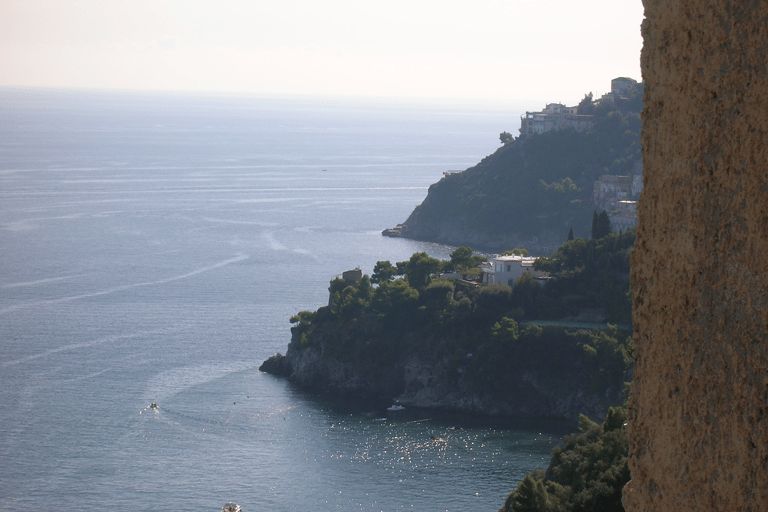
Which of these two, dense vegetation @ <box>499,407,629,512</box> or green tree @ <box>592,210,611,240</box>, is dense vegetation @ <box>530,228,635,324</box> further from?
dense vegetation @ <box>499,407,629,512</box>

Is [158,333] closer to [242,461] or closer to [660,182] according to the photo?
[242,461]

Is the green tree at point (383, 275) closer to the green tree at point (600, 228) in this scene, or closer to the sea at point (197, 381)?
the sea at point (197, 381)

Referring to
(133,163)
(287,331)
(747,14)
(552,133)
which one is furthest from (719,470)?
(133,163)

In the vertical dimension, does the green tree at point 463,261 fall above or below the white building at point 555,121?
below

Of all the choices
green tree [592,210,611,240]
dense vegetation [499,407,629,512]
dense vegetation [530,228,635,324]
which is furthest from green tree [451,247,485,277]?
dense vegetation [499,407,629,512]

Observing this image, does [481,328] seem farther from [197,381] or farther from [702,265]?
[702,265]

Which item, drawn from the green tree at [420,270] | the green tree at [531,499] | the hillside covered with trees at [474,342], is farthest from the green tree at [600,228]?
the green tree at [531,499]

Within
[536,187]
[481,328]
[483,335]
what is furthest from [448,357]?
[536,187]
